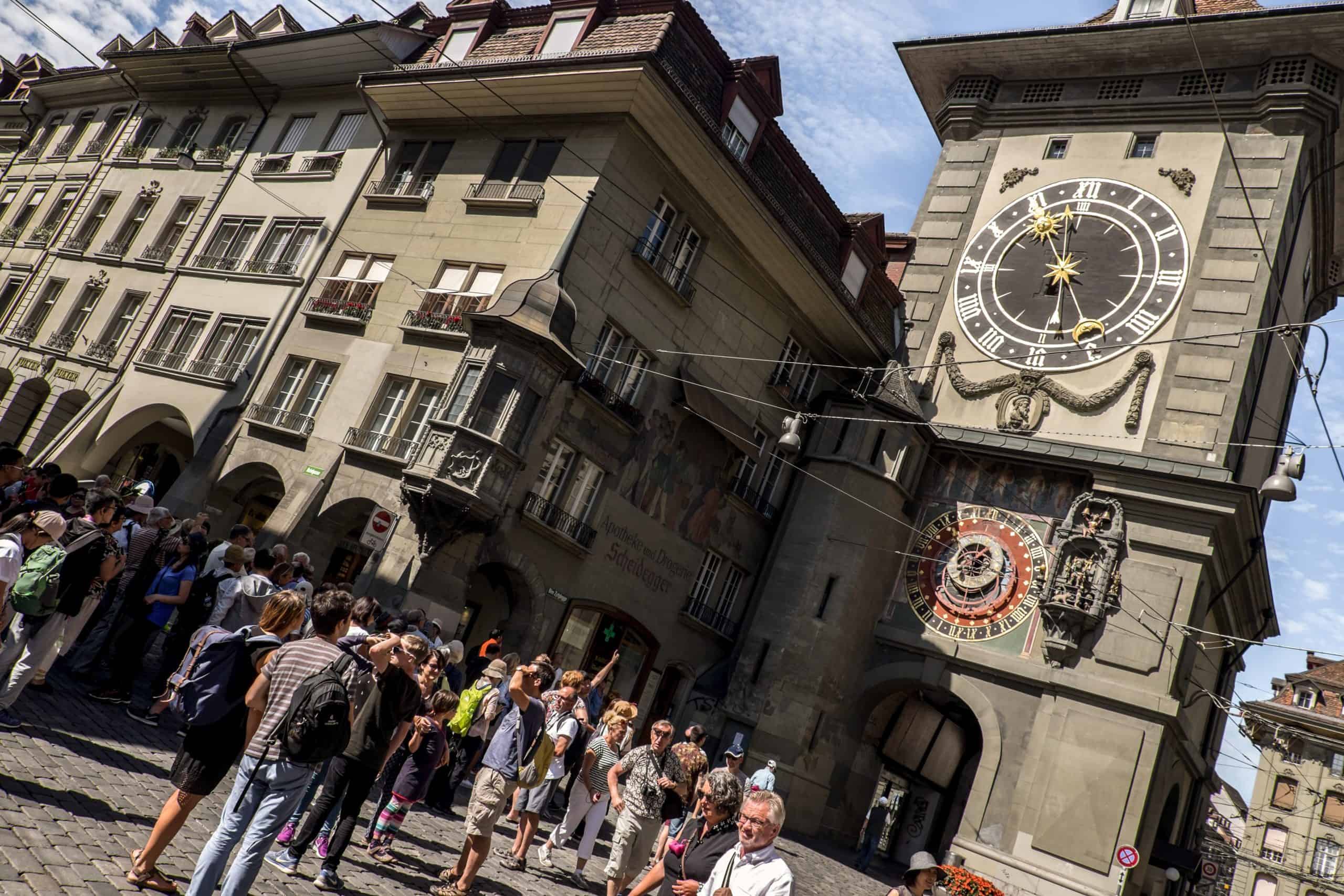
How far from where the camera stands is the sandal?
621cm

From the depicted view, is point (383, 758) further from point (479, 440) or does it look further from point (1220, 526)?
point (1220, 526)

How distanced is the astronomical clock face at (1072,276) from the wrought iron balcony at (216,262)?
19484mm

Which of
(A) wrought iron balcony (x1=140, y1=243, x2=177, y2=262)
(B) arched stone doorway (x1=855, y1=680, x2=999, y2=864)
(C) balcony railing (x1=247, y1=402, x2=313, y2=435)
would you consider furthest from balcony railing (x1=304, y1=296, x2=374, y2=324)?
(B) arched stone doorway (x1=855, y1=680, x2=999, y2=864)

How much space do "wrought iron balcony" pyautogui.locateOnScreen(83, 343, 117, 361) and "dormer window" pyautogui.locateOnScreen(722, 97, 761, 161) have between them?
17925mm

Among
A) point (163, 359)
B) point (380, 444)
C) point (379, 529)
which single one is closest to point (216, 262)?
point (163, 359)

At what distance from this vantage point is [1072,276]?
26234 mm

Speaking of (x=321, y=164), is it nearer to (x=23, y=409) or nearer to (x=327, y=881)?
(x=23, y=409)

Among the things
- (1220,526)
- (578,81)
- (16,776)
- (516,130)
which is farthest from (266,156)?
(1220,526)

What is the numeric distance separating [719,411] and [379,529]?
9.42 metres

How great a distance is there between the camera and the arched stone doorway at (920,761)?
26.0 metres

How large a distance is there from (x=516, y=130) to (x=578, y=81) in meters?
2.69

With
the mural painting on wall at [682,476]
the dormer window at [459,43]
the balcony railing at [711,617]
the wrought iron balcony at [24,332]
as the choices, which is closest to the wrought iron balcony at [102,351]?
the wrought iron balcony at [24,332]

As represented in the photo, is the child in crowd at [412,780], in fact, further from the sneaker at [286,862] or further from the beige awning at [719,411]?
the beige awning at [719,411]

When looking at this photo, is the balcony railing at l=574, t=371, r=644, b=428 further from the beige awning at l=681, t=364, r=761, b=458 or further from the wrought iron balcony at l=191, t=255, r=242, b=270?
the wrought iron balcony at l=191, t=255, r=242, b=270
